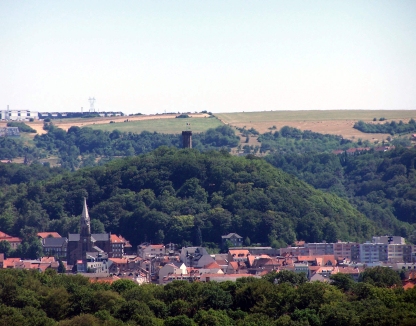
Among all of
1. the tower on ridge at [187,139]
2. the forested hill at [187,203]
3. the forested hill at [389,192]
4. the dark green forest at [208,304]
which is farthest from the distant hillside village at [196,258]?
the tower on ridge at [187,139]

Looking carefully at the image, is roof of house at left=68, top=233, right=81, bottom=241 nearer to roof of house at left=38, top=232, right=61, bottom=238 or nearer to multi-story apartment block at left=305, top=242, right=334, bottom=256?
roof of house at left=38, top=232, right=61, bottom=238

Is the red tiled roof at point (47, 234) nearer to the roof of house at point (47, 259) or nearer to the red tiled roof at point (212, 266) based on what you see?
the roof of house at point (47, 259)

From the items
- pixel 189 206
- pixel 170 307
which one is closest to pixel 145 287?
pixel 170 307

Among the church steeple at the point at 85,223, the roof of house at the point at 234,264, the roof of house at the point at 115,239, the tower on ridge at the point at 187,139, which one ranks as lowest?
the roof of house at the point at 115,239

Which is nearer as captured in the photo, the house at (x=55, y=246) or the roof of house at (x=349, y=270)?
the roof of house at (x=349, y=270)

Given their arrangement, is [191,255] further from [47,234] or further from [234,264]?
[47,234]

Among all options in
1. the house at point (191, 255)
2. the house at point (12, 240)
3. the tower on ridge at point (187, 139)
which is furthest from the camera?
the tower on ridge at point (187, 139)
